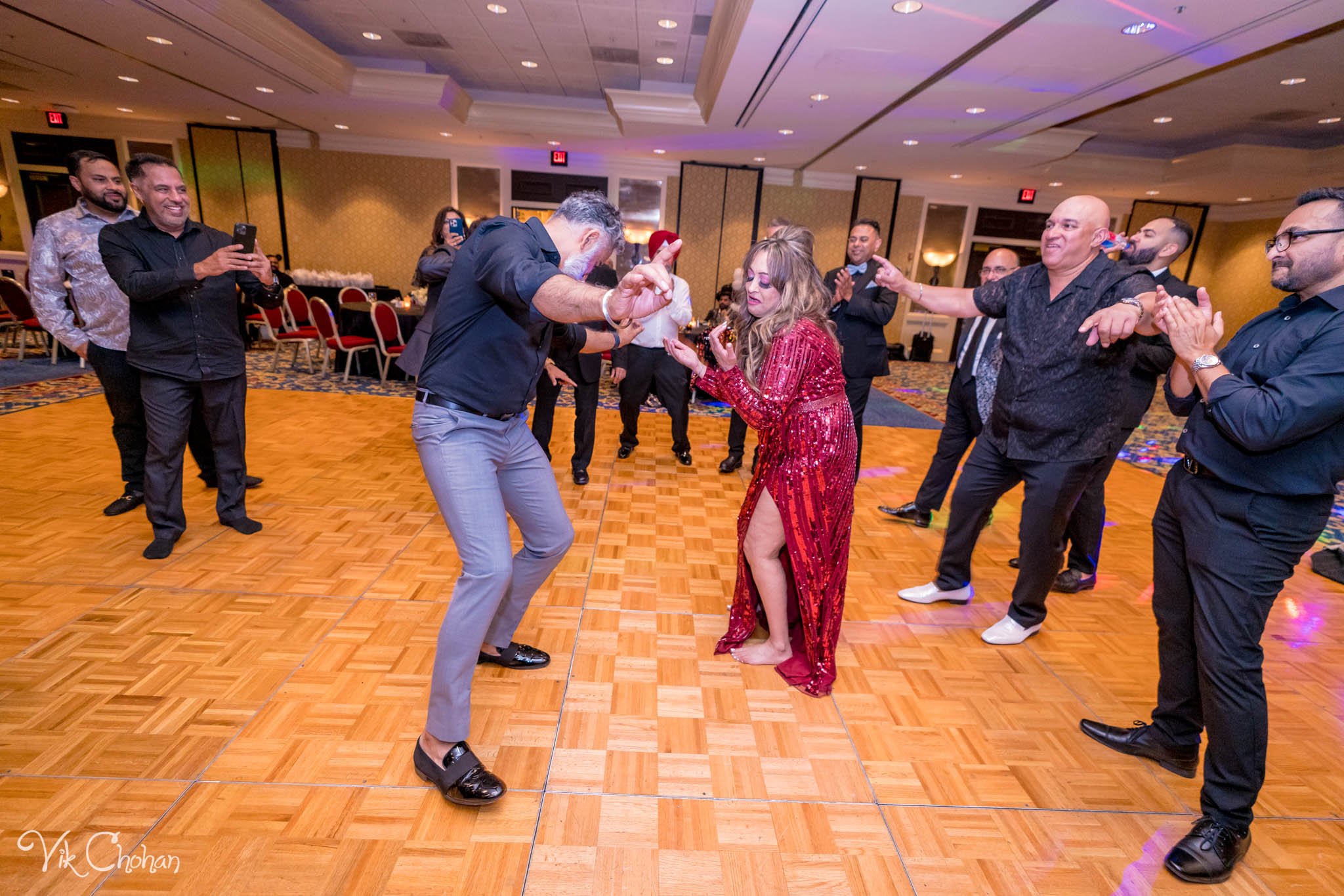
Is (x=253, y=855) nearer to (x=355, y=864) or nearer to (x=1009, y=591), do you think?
(x=355, y=864)

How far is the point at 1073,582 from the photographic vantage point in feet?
10.2

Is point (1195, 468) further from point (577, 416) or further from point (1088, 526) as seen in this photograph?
point (577, 416)

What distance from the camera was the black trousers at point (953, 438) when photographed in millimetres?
3295

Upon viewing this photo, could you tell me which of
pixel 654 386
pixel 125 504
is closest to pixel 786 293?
pixel 654 386

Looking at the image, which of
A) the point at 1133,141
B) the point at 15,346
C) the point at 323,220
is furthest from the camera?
the point at 323,220

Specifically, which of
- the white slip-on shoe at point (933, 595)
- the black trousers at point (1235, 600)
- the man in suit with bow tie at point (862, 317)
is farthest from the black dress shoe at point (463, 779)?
the man in suit with bow tie at point (862, 317)

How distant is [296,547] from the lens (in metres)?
2.94

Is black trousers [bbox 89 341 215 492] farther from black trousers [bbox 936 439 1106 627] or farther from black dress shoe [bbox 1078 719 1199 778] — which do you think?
black dress shoe [bbox 1078 719 1199 778]

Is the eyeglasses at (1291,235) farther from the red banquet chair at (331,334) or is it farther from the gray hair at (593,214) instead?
the red banquet chair at (331,334)

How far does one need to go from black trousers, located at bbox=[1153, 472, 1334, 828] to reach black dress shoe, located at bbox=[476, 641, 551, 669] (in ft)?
6.35

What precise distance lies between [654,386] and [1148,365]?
2.84 metres

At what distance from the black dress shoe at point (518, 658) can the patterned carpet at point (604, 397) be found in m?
4.31

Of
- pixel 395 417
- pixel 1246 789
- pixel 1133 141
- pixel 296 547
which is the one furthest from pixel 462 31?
pixel 1133 141

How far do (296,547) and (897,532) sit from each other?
3207mm
